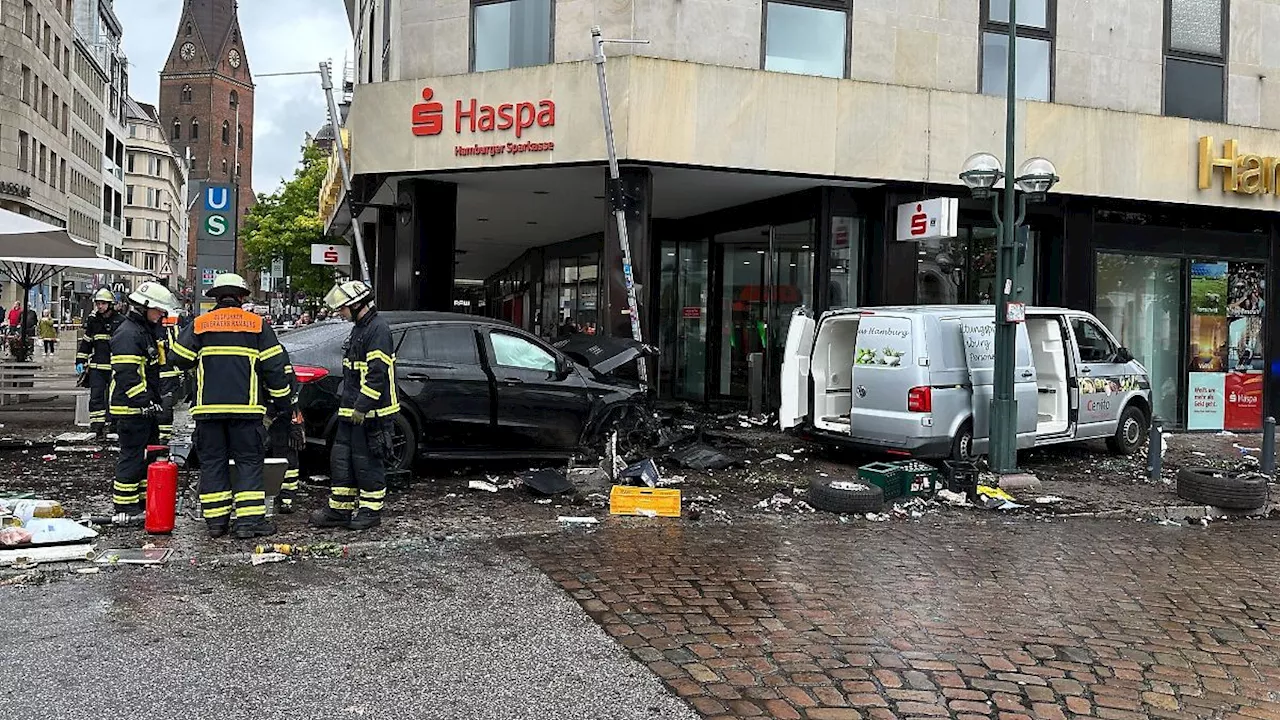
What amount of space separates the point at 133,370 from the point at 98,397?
6084 mm

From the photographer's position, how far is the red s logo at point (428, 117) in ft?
47.4

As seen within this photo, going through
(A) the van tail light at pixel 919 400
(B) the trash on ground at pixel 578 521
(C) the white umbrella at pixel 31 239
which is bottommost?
(B) the trash on ground at pixel 578 521

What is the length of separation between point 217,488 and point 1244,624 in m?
6.41

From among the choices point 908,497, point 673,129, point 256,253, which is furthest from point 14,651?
point 256,253

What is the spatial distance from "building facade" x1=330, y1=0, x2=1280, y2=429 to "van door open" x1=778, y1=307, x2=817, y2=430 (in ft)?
9.69

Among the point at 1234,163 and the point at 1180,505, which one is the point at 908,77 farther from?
the point at 1180,505

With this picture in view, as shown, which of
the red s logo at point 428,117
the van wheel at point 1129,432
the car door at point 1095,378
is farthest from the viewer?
the red s logo at point 428,117

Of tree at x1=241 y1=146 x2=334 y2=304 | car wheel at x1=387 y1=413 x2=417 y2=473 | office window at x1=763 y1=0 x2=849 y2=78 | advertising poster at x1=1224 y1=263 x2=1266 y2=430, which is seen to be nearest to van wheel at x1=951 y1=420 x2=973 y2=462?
car wheel at x1=387 y1=413 x2=417 y2=473

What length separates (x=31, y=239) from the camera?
12492mm

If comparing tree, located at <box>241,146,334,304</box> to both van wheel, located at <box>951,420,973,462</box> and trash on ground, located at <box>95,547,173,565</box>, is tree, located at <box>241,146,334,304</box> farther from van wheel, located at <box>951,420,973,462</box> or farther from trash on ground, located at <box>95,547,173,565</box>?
trash on ground, located at <box>95,547,173,565</box>

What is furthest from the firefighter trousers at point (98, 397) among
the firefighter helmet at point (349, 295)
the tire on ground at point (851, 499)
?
the tire on ground at point (851, 499)

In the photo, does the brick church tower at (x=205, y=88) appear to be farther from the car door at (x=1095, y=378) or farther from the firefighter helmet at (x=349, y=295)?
the firefighter helmet at (x=349, y=295)

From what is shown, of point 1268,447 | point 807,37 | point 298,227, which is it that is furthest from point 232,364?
point 298,227

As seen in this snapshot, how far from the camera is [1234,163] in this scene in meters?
16.4
